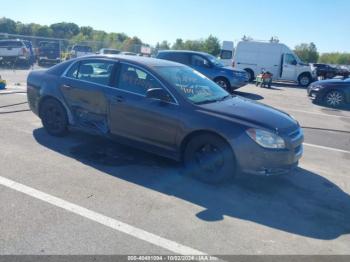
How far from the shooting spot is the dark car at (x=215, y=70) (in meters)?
14.4

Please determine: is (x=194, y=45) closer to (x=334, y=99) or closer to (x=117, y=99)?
(x=334, y=99)

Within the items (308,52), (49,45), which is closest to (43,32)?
(308,52)

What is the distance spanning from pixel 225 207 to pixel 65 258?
1952 mm

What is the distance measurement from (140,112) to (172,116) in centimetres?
54

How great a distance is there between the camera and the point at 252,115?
4.79m

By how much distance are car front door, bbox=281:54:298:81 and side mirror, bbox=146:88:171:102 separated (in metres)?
19.3

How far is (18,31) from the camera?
8350 cm

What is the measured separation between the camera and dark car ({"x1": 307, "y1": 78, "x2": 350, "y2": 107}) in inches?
523

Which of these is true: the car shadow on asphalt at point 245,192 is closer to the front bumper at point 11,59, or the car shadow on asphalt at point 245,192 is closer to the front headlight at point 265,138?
the front headlight at point 265,138

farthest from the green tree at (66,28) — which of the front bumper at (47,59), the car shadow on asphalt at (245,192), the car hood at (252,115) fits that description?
the car hood at (252,115)

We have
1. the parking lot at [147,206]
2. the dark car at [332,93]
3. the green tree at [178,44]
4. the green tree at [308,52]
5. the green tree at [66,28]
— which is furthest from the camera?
the green tree at [66,28]

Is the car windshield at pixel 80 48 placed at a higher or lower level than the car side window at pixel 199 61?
higher

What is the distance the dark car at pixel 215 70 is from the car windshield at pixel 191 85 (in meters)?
8.71

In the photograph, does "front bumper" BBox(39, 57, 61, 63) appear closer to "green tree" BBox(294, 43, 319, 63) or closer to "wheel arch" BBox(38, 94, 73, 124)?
"wheel arch" BBox(38, 94, 73, 124)
